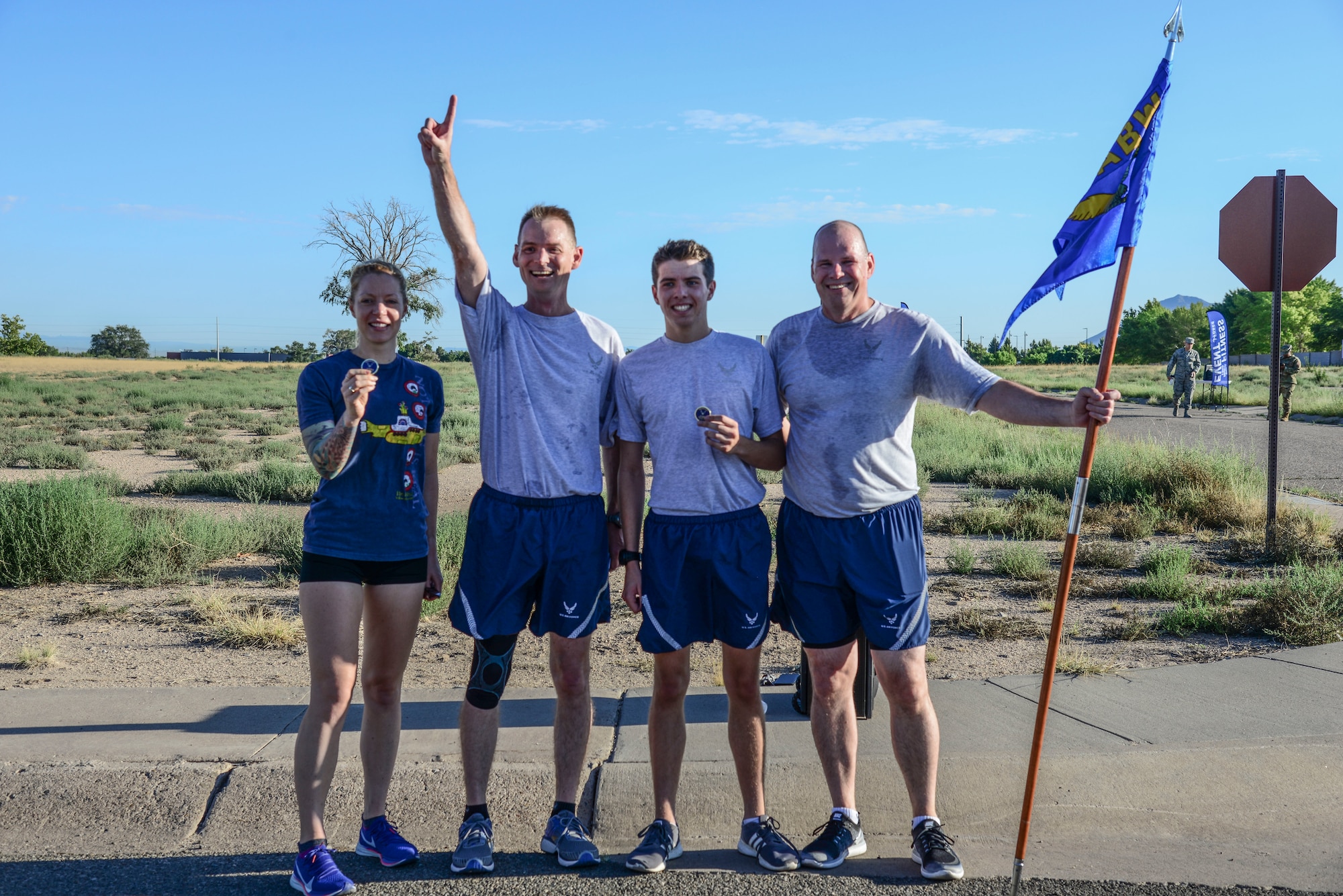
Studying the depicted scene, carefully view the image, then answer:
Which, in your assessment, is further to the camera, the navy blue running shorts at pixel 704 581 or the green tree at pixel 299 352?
the green tree at pixel 299 352

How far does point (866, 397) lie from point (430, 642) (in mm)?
3890

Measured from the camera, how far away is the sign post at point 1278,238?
8273 mm

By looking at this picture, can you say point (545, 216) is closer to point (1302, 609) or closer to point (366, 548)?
point (366, 548)

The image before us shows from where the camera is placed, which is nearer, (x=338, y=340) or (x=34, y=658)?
(x=34, y=658)

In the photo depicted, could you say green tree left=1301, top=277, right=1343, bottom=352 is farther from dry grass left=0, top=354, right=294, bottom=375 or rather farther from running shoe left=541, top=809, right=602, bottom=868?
running shoe left=541, top=809, right=602, bottom=868

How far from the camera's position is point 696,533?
3.56 metres

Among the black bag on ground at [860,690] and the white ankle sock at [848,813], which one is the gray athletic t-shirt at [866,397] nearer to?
the white ankle sock at [848,813]

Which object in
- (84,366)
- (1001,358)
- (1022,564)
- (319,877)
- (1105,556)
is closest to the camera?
(319,877)

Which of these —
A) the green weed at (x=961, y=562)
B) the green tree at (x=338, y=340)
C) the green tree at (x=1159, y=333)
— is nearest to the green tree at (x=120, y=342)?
the green tree at (x=338, y=340)

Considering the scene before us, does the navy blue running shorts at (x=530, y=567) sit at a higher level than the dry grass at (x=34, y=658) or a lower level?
higher

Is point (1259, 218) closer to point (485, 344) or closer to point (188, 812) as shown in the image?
point (485, 344)

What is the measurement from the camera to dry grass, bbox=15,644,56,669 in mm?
5707

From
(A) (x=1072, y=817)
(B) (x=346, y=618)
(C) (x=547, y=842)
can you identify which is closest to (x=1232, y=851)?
(A) (x=1072, y=817)

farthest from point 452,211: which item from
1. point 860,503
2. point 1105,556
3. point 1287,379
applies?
point 1287,379
